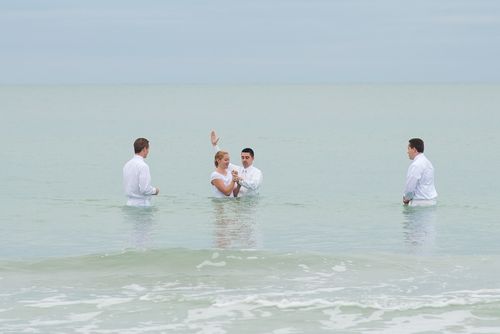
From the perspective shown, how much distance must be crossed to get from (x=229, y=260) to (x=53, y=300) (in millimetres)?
3192

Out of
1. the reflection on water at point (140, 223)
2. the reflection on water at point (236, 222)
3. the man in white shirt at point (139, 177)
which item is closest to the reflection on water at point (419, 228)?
the reflection on water at point (236, 222)

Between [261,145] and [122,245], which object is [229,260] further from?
[261,145]

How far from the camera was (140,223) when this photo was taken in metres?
18.5

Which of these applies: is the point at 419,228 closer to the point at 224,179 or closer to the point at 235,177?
the point at 235,177

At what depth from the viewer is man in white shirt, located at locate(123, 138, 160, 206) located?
1697 cm

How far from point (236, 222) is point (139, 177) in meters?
2.11

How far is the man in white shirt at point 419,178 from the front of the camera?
17703 millimetres

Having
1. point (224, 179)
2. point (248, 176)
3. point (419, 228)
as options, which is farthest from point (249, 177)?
point (419, 228)

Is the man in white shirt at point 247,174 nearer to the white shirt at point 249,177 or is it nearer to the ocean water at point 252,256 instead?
the white shirt at point 249,177

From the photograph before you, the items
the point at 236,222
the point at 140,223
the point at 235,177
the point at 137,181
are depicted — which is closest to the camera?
the point at 137,181

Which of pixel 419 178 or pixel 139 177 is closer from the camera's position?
pixel 139 177

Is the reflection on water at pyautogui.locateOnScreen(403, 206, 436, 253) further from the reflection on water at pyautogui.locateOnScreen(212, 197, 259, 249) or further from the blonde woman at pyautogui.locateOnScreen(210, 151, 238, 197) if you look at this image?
the blonde woman at pyautogui.locateOnScreen(210, 151, 238, 197)

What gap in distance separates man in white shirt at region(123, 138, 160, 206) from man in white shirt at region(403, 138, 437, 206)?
4527mm

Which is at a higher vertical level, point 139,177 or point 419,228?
point 139,177
